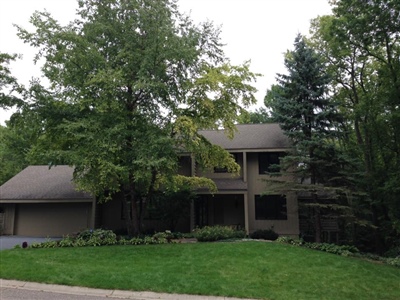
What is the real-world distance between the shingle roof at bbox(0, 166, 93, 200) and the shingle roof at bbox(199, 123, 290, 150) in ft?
28.8

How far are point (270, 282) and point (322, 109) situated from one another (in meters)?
10.7

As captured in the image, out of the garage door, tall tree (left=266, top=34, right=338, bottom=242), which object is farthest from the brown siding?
the garage door

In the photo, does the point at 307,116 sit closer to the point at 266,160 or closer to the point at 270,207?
the point at 266,160

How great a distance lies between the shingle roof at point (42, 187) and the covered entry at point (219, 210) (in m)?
6.62

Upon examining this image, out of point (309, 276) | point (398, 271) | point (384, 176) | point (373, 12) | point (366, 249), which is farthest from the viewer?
point (366, 249)

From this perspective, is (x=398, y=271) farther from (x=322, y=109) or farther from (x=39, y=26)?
(x=39, y=26)

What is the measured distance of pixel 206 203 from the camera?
1994 cm

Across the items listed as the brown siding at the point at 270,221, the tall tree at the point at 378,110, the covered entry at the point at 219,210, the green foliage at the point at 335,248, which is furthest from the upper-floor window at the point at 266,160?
the green foliage at the point at 335,248

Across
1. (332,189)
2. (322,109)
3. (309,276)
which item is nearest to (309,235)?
(332,189)

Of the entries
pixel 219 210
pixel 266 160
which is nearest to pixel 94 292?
pixel 219 210

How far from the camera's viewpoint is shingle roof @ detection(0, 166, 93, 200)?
19.4 metres

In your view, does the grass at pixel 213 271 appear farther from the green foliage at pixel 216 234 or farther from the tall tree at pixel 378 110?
the tall tree at pixel 378 110

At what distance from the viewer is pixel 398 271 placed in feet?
35.9

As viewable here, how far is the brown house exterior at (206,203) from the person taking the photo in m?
18.6
